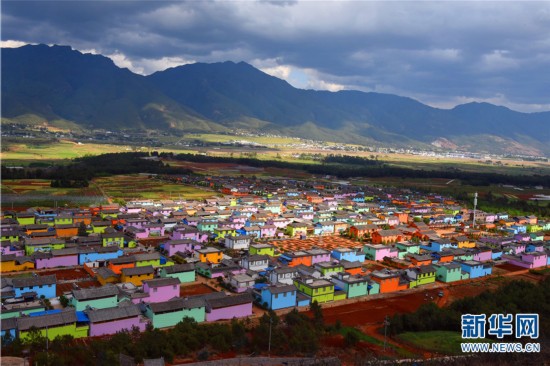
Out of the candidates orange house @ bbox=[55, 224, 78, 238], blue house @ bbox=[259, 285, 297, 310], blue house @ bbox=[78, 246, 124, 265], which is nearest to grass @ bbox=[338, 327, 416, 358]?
blue house @ bbox=[259, 285, 297, 310]

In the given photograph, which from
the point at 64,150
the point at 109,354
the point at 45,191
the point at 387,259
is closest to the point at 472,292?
the point at 387,259

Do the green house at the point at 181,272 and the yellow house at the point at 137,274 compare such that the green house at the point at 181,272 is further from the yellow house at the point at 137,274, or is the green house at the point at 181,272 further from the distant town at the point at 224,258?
the yellow house at the point at 137,274

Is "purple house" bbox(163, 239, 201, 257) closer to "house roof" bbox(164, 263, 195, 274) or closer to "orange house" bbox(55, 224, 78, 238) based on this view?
"house roof" bbox(164, 263, 195, 274)

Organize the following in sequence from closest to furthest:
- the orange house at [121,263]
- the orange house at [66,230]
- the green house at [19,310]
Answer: the green house at [19,310]
the orange house at [121,263]
the orange house at [66,230]

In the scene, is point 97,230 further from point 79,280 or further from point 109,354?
point 109,354

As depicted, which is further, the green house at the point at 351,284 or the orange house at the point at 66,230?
the orange house at the point at 66,230

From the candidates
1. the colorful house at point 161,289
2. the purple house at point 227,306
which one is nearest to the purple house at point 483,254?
the purple house at point 227,306
